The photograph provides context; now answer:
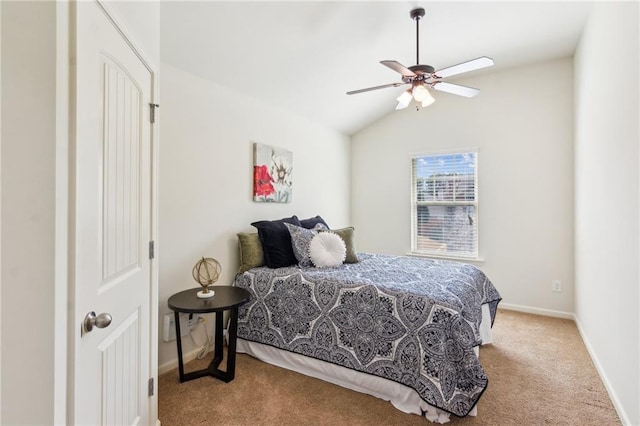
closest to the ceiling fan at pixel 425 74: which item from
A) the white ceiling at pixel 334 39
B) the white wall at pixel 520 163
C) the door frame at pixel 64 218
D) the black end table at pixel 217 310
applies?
the white ceiling at pixel 334 39

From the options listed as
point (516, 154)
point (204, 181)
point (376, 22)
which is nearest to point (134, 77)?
point (204, 181)

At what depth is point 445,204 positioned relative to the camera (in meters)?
4.37

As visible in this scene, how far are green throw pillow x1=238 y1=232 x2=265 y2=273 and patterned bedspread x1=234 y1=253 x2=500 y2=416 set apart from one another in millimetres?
105

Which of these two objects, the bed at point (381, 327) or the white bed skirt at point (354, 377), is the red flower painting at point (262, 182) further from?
the white bed skirt at point (354, 377)

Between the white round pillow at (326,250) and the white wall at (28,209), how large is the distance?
2.10 meters

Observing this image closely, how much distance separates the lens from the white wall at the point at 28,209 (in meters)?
0.83

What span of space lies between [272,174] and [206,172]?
824 millimetres

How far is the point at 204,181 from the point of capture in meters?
2.76

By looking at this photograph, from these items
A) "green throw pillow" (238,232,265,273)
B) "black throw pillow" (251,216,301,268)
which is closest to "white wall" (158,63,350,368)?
"green throw pillow" (238,232,265,273)

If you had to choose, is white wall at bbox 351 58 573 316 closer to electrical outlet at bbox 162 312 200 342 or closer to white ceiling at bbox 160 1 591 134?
white ceiling at bbox 160 1 591 134

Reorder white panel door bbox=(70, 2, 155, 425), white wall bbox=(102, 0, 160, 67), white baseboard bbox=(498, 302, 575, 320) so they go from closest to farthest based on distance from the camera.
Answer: white panel door bbox=(70, 2, 155, 425) → white wall bbox=(102, 0, 160, 67) → white baseboard bbox=(498, 302, 575, 320)

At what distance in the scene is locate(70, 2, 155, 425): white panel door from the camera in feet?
3.31

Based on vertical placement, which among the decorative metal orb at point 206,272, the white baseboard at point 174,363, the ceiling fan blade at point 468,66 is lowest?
the white baseboard at point 174,363

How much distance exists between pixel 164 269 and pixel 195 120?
48.6 inches
